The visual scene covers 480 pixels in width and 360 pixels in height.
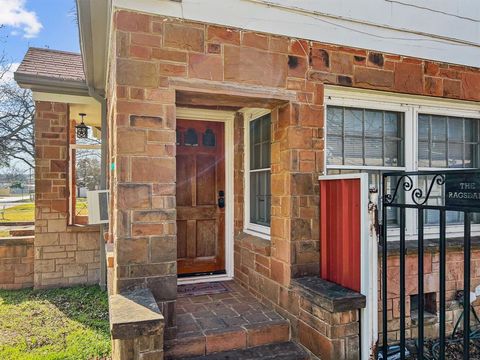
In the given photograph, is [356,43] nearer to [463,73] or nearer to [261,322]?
[463,73]

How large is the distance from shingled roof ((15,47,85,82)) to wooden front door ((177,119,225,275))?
8.18ft

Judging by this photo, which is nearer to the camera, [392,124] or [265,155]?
[392,124]

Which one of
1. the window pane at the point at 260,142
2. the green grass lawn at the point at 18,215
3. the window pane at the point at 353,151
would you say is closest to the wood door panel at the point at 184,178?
the window pane at the point at 260,142

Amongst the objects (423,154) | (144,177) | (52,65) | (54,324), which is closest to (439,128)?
(423,154)

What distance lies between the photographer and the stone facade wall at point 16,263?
5.95 meters

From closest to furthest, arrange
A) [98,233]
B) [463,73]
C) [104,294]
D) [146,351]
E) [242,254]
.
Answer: [146,351], [463,73], [242,254], [104,294], [98,233]

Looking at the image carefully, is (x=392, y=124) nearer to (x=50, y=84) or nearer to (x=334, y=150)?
(x=334, y=150)

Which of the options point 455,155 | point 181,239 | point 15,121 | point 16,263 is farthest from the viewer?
point 15,121

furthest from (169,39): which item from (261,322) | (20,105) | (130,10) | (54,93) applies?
(20,105)

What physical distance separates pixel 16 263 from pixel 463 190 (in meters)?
6.62

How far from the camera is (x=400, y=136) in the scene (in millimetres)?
3707

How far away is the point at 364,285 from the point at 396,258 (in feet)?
3.35

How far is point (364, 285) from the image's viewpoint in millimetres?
2639

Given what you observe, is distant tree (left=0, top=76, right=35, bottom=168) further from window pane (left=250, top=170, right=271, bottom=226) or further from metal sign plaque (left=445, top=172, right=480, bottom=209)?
metal sign plaque (left=445, top=172, right=480, bottom=209)
